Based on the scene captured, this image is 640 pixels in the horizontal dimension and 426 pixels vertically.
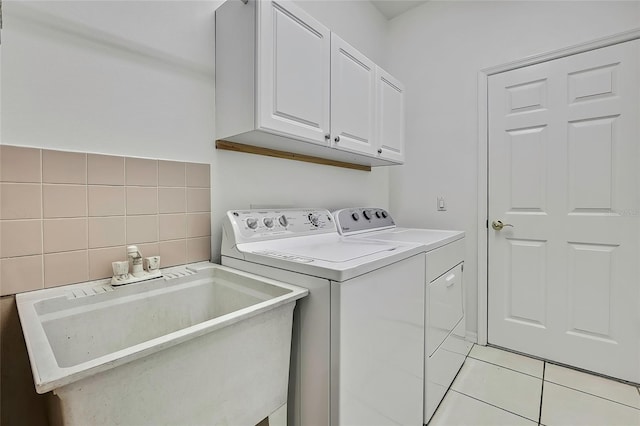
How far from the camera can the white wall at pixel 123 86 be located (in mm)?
960

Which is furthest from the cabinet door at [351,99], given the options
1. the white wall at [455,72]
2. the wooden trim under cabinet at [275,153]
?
the white wall at [455,72]

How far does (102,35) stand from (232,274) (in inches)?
40.1

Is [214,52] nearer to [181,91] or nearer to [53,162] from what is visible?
[181,91]

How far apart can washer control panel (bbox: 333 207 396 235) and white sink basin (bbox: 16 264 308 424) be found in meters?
0.85

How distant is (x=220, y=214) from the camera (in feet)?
4.82

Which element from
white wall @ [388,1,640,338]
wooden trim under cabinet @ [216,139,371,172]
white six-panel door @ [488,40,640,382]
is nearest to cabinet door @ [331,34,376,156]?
wooden trim under cabinet @ [216,139,371,172]

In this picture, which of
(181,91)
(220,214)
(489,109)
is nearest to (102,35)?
(181,91)

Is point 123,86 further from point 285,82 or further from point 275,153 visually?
point 275,153

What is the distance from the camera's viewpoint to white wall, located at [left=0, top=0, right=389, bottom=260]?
3.15 feet

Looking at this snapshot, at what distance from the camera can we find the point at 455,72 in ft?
7.97

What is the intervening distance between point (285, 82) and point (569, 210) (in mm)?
2039

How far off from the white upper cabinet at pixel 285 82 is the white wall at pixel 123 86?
0.37 feet

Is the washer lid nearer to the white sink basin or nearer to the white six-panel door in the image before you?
the white sink basin

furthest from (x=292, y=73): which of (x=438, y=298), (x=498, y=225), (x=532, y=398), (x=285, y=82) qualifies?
(x=532, y=398)
